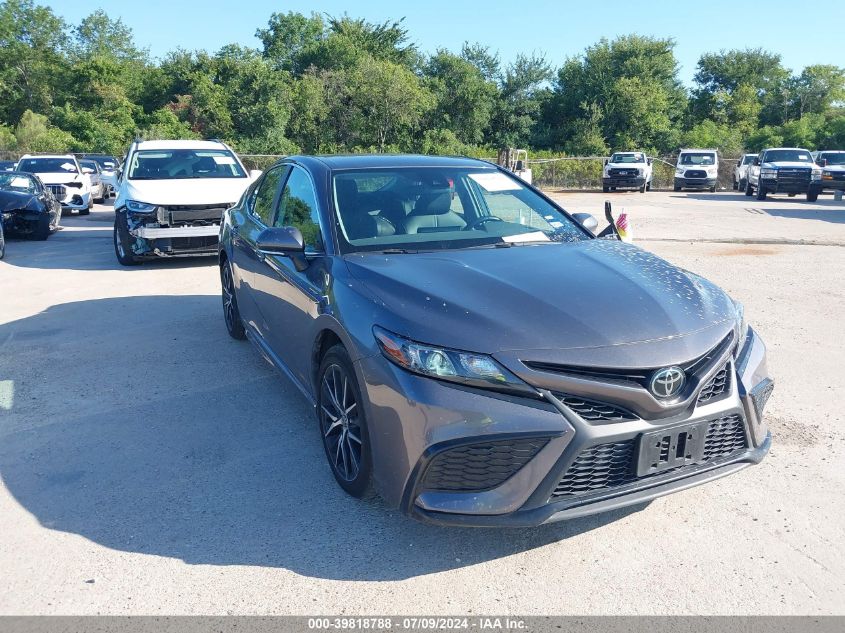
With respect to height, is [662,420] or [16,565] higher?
[662,420]

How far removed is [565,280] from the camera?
3584 mm

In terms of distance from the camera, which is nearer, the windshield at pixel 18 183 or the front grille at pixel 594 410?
the front grille at pixel 594 410

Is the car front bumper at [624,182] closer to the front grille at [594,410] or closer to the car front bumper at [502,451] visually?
the car front bumper at [502,451]

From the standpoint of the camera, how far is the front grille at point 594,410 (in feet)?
9.59

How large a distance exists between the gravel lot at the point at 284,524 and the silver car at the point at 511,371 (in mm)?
323

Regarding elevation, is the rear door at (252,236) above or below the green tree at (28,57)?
below

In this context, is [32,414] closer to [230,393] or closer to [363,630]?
[230,393]

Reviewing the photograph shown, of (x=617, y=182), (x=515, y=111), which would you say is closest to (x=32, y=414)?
(x=617, y=182)

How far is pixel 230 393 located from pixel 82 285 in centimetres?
528

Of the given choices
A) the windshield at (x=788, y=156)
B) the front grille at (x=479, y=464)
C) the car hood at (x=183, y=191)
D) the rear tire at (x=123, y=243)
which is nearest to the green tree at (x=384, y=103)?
the windshield at (x=788, y=156)

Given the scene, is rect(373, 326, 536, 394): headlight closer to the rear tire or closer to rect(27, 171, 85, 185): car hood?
the rear tire

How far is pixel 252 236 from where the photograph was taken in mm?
5520

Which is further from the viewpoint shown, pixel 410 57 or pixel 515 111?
pixel 410 57

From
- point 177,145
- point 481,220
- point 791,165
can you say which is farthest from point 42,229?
point 791,165
